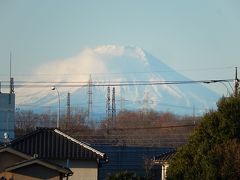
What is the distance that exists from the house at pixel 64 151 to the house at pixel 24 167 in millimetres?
6366

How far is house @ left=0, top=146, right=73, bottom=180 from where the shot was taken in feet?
88.8

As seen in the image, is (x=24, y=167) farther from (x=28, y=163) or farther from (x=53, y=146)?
(x=53, y=146)

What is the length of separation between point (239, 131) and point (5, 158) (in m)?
10.1

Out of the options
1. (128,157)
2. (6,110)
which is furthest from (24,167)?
(6,110)

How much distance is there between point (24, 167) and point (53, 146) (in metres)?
8.09

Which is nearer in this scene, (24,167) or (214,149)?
(214,149)

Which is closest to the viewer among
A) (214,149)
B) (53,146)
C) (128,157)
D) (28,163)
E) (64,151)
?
(214,149)

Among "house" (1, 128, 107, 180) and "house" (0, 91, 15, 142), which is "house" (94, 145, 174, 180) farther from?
"house" (0, 91, 15, 142)

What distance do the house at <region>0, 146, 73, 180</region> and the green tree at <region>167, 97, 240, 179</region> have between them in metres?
5.75

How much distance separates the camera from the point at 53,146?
116ft

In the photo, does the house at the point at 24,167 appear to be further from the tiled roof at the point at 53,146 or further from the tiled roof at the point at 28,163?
the tiled roof at the point at 53,146

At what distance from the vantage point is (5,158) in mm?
27875

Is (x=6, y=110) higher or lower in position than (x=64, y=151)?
higher

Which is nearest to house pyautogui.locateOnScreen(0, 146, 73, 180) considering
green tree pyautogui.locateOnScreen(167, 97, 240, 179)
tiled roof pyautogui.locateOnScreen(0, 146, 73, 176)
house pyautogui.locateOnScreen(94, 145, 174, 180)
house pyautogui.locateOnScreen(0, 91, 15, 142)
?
tiled roof pyautogui.locateOnScreen(0, 146, 73, 176)
